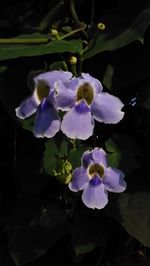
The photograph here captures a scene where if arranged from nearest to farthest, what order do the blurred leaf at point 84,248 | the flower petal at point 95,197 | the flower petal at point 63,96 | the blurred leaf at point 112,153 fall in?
the flower petal at point 63,96, the flower petal at point 95,197, the blurred leaf at point 112,153, the blurred leaf at point 84,248

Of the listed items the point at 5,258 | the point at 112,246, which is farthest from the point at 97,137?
the point at 5,258

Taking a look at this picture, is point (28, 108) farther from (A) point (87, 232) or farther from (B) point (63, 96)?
(A) point (87, 232)

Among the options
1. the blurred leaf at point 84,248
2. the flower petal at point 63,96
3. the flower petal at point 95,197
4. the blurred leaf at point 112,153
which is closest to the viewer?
the flower petal at point 63,96

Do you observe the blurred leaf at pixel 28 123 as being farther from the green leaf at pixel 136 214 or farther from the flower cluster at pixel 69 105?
the green leaf at pixel 136 214

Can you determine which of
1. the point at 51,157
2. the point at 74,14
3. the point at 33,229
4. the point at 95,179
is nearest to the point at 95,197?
the point at 95,179

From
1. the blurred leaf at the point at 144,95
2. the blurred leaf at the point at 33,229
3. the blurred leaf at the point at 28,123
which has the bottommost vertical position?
the blurred leaf at the point at 33,229

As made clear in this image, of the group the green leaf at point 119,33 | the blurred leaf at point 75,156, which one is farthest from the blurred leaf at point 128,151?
the green leaf at point 119,33
